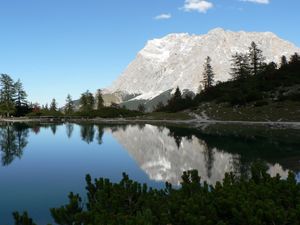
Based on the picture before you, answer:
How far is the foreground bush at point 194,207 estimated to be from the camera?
9.07 m

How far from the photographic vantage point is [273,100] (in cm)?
9550

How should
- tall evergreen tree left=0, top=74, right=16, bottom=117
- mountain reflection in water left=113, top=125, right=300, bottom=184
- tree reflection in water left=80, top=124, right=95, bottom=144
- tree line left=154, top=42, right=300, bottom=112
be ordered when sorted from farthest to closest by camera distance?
1. tall evergreen tree left=0, top=74, right=16, bottom=117
2. tree line left=154, top=42, right=300, bottom=112
3. tree reflection in water left=80, top=124, right=95, bottom=144
4. mountain reflection in water left=113, top=125, right=300, bottom=184

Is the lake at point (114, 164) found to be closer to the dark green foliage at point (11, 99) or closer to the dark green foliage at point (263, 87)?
the dark green foliage at point (263, 87)

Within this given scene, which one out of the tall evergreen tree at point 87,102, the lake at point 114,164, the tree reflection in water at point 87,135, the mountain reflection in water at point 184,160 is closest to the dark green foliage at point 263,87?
the tree reflection in water at point 87,135

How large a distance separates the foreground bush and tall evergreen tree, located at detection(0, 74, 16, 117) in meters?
154

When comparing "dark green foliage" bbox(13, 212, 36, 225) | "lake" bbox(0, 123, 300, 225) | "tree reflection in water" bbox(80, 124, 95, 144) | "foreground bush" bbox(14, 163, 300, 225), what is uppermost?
"foreground bush" bbox(14, 163, 300, 225)

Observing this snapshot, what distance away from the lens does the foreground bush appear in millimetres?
9070

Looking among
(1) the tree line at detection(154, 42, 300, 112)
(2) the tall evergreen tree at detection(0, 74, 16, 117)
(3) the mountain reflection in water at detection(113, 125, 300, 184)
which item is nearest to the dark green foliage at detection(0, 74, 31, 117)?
(2) the tall evergreen tree at detection(0, 74, 16, 117)

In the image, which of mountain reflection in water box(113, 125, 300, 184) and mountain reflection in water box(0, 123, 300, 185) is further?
mountain reflection in water box(0, 123, 300, 185)

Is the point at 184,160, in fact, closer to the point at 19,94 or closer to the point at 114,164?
the point at 114,164

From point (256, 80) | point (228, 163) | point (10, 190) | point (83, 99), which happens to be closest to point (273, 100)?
point (256, 80)

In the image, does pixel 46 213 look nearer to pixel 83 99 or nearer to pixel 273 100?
pixel 273 100

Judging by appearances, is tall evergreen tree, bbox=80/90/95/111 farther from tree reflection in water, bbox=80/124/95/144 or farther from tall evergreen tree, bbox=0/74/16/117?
tree reflection in water, bbox=80/124/95/144

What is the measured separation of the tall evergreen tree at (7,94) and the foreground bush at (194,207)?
15442 cm
